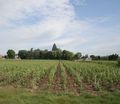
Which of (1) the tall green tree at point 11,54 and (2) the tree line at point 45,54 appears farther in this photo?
(1) the tall green tree at point 11,54

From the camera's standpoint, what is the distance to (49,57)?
146375 millimetres

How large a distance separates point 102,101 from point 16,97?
4.14 metres

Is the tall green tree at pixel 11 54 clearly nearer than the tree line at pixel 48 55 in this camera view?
No

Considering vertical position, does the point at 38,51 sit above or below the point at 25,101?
above

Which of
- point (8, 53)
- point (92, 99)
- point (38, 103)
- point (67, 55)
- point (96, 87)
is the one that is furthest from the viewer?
point (8, 53)

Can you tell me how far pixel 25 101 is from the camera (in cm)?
1130

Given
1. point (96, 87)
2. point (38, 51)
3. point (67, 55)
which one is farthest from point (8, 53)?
point (96, 87)

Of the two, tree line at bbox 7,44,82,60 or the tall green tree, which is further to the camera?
the tall green tree

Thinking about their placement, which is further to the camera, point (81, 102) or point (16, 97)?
point (16, 97)

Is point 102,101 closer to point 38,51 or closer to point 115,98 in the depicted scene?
point 115,98

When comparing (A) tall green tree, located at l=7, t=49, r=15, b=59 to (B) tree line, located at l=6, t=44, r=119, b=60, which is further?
(A) tall green tree, located at l=7, t=49, r=15, b=59

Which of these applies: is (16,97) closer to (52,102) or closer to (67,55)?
(52,102)

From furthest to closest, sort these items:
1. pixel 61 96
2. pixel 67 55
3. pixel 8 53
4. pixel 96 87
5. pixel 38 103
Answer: pixel 8 53
pixel 67 55
pixel 96 87
pixel 61 96
pixel 38 103

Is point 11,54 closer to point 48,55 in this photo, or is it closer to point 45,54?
point 45,54
